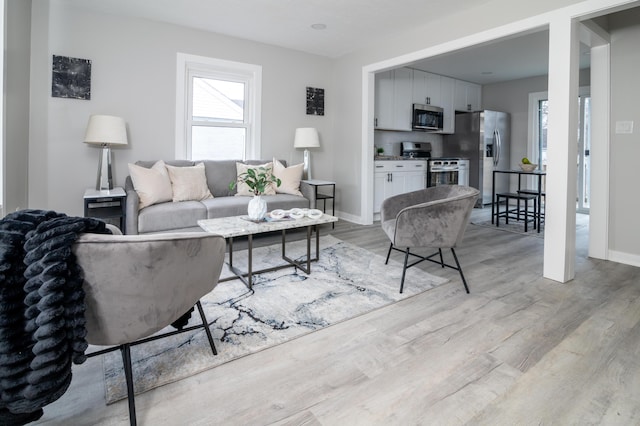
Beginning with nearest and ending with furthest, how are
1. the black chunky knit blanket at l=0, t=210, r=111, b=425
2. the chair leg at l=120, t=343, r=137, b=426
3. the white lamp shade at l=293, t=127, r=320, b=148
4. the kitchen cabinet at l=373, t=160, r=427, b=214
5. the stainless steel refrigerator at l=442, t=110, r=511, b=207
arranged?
the black chunky knit blanket at l=0, t=210, r=111, b=425 < the chair leg at l=120, t=343, r=137, b=426 < the white lamp shade at l=293, t=127, r=320, b=148 < the kitchen cabinet at l=373, t=160, r=427, b=214 < the stainless steel refrigerator at l=442, t=110, r=511, b=207

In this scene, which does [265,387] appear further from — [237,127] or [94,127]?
[237,127]

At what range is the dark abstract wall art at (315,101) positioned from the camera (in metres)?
5.54

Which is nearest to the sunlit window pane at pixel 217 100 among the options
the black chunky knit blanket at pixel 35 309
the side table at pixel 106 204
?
the side table at pixel 106 204

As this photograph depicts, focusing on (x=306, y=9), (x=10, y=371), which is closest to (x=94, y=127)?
(x=306, y=9)

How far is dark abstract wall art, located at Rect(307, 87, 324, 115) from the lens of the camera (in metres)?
5.54

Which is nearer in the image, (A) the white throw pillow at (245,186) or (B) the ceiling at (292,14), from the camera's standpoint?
(B) the ceiling at (292,14)

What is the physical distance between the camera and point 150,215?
355 cm

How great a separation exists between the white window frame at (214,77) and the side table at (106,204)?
1097 mm

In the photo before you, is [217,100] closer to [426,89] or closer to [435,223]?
[435,223]

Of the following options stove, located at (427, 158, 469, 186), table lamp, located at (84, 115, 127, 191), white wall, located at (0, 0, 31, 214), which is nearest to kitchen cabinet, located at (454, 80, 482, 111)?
stove, located at (427, 158, 469, 186)

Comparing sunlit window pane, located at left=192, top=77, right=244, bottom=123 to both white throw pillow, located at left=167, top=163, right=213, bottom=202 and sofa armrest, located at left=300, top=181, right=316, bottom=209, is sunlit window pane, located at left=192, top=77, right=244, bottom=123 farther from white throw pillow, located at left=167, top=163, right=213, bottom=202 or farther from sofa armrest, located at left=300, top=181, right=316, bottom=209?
sofa armrest, located at left=300, top=181, right=316, bottom=209

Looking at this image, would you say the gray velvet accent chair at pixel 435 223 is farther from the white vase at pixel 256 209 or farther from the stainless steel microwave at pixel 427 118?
the stainless steel microwave at pixel 427 118

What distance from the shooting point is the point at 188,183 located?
4.09m

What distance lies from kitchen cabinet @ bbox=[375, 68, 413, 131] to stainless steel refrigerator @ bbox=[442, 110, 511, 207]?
141cm
